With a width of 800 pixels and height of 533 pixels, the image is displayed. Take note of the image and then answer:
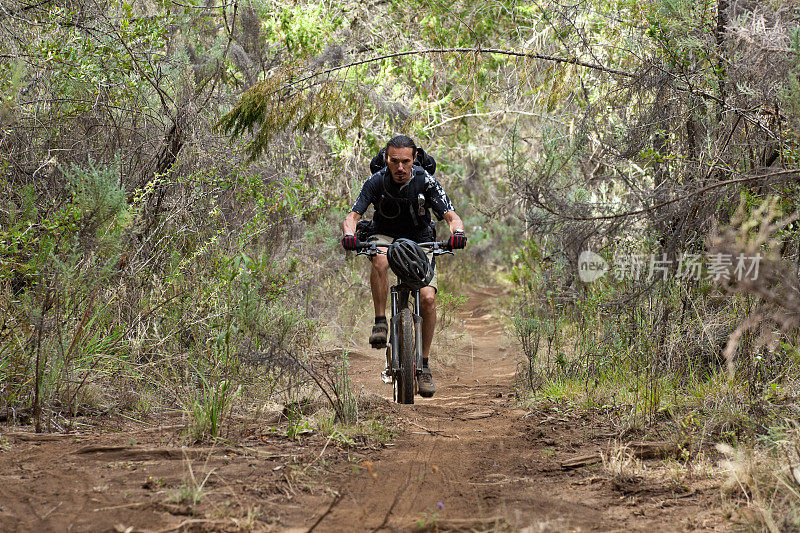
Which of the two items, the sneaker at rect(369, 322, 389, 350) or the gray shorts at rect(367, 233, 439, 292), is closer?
the sneaker at rect(369, 322, 389, 350)

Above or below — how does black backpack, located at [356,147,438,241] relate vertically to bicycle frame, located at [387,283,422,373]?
above

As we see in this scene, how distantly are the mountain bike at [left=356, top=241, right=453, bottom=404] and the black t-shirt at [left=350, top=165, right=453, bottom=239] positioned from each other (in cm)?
54

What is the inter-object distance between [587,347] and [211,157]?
171 inches

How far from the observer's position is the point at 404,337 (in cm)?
577

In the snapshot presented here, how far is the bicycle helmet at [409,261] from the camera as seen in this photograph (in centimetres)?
577

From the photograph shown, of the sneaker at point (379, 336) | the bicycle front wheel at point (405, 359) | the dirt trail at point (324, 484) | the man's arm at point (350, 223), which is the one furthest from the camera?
the man's arm at point (350, 223)

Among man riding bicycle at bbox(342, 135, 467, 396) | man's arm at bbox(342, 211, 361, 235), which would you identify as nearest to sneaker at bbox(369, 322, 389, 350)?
man riding bicycle at bbox(342, 135, 467, 396)

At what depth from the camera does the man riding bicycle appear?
20.0 feet

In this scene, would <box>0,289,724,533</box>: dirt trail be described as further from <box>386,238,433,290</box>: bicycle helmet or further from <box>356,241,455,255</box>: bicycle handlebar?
<box>356,241,455,255</box>: bicycle handlebar

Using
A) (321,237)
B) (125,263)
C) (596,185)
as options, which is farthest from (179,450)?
(596,185)

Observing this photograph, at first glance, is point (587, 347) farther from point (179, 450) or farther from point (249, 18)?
point (249, 18)
